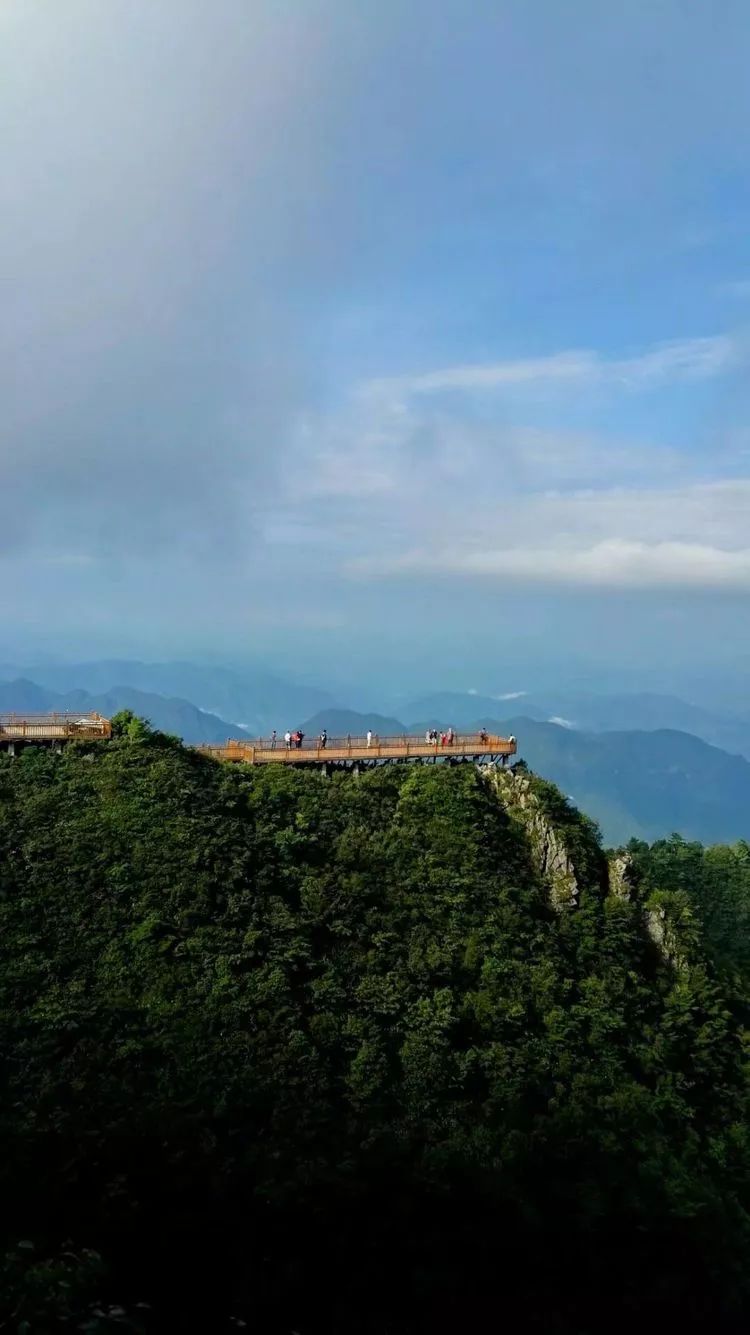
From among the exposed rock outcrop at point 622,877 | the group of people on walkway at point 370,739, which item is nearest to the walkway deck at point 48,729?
the group of people on walkway at point 370,739

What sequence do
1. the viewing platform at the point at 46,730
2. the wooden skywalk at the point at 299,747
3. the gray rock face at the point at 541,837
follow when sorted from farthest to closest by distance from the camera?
the wooden skywalk at the point at 299,747
the viewing platform at the point at 46,730
the gray rock face at the point at 541,837

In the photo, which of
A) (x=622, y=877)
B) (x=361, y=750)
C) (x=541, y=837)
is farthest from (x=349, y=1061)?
(x=361, y=750)

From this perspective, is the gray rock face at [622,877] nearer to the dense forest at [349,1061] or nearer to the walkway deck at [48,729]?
the dense forest at [349,1061]

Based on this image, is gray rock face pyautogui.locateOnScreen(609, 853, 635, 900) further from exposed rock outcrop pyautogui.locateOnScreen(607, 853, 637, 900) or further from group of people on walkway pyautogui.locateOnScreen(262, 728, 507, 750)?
group of people on walkway pyautogui.locateOnScreen(262, 728, 507, 750)

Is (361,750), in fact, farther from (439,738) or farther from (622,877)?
(622,877)

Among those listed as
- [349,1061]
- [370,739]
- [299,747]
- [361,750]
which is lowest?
[349,1061]

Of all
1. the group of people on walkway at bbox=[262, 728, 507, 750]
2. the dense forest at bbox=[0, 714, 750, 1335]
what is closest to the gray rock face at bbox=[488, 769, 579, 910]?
the dense forest at bbox=[0, 714, 750, 1335]
